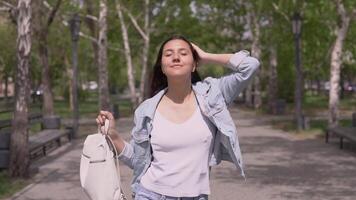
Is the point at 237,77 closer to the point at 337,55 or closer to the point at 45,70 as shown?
the point at 337,55

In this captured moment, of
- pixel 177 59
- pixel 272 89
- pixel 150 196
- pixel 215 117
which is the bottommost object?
pixel 272 89

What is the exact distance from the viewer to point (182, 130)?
146 inches

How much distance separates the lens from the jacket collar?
3.79m

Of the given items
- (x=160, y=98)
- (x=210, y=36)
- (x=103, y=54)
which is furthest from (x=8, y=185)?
(x=210, y=36)

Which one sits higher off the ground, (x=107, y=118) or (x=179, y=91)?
(x=179, y=91)

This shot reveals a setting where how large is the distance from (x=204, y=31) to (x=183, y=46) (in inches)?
1534

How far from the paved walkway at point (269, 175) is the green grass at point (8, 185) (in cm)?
16

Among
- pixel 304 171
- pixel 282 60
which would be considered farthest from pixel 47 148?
pixel 282 60

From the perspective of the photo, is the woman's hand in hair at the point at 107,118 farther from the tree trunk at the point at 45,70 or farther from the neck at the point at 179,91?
the tree trunk at the point at 45,70

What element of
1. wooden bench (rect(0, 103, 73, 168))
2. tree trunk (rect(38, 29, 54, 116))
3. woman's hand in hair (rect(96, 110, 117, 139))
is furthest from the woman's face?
tree trunk (rect(38, 29, 54, 116))

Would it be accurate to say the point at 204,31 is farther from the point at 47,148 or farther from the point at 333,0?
the point at 47,148

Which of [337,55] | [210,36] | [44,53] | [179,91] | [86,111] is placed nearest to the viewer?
[179,91]

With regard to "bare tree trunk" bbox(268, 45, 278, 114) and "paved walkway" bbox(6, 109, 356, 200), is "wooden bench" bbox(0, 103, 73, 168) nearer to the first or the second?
"paved walkway" bbox(6, 109, 356, 200)

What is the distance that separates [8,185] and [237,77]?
756 centimetres
